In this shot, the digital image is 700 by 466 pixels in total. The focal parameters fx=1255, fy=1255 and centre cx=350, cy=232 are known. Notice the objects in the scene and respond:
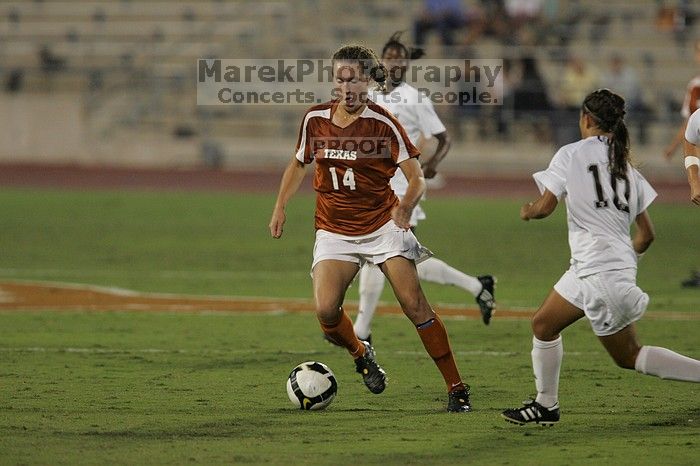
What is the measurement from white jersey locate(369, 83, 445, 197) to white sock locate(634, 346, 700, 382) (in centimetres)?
359

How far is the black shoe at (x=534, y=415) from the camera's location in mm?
6824

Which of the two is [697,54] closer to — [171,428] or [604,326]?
[604,326]

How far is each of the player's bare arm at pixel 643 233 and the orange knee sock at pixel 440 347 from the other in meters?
1.24

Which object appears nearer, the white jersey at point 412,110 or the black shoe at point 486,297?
the white jersey at point 412,110

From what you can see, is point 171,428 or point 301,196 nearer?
point 171,428

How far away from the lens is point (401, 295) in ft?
24.1

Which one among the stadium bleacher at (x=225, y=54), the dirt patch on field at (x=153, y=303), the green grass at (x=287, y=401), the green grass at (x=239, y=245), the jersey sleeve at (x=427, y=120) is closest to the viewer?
the green grass at (x=287, y=401)

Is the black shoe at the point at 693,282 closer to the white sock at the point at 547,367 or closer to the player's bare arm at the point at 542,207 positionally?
the white sock at the point at 547,367

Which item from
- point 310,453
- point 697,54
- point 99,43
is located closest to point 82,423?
point 310,453

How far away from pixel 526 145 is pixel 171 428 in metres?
21.1

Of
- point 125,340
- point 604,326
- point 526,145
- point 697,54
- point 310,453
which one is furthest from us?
point 526,145

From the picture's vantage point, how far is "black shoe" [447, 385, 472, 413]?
729 cm

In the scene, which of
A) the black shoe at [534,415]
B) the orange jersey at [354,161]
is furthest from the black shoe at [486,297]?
the black shoe at [534,415]

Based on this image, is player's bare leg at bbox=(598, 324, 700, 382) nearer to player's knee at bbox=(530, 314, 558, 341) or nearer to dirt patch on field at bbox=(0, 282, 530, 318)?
player's knee at bbox=(530, 314, 558, 341)
